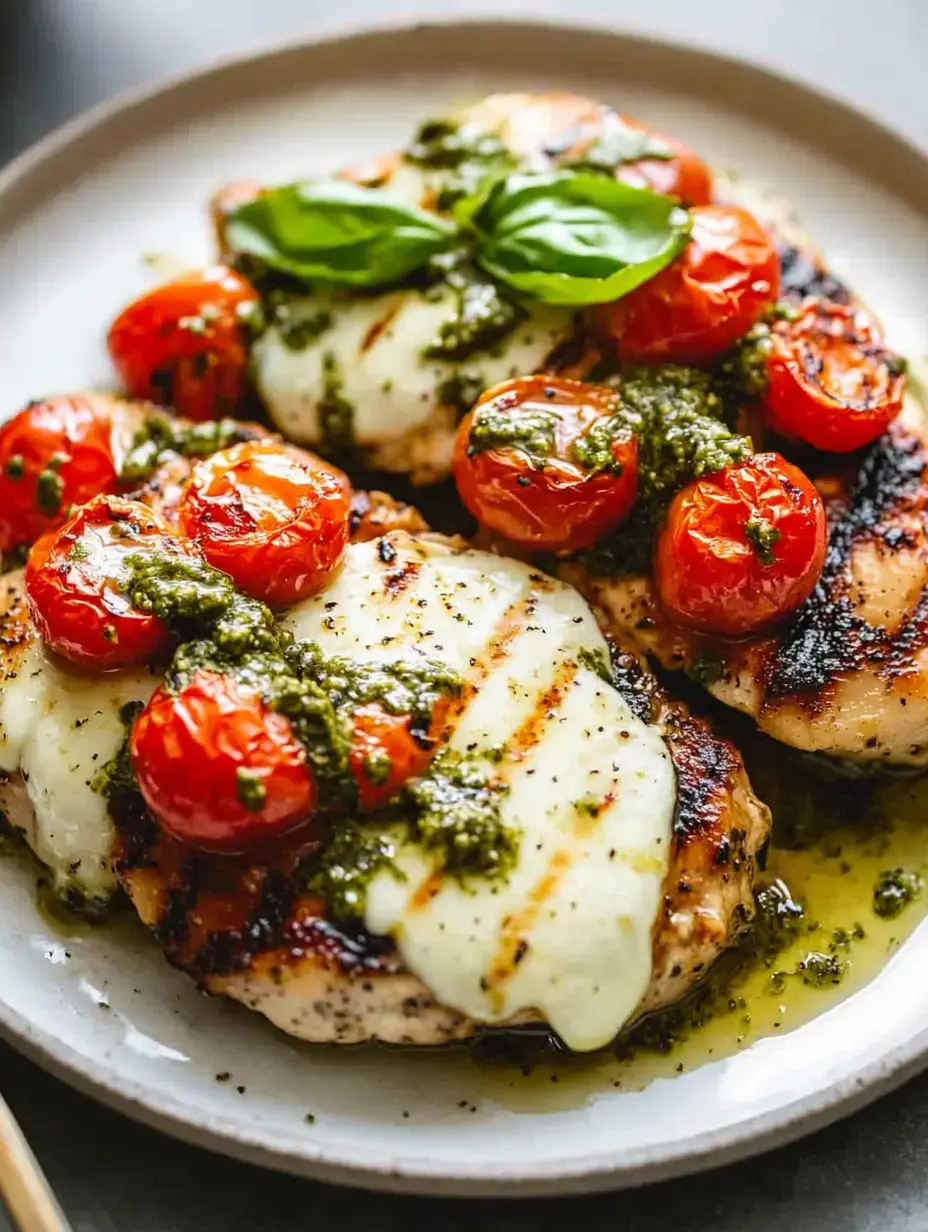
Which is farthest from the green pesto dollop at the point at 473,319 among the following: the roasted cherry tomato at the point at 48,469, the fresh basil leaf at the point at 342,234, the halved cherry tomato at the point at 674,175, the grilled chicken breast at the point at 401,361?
the roasted cherry tomato at the point at 48,469

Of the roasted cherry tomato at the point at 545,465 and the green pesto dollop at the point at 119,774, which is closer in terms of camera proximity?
the green pesto dollop at the point at 119,774

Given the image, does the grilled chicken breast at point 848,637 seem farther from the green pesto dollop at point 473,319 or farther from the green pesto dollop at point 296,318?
the green pesto dollop at point 296,318

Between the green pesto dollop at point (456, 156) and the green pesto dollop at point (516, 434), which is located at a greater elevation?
the green pesto dollop at point (456, 156)

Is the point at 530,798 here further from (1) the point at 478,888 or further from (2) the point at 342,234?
(2) the point at 342,234

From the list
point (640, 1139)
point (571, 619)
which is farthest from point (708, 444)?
point (640, 1139)

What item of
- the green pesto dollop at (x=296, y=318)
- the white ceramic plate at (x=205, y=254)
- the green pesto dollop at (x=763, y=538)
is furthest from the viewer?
the green pesto dollop at (x=296, y=318)

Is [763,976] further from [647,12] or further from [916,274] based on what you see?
[647,12]

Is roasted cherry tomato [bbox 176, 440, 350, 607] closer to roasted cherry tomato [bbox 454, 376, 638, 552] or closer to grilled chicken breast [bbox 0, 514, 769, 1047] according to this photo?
grilled chicken breast [bbox 0, 514, 769, 1047]
